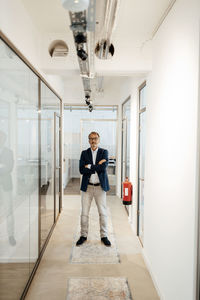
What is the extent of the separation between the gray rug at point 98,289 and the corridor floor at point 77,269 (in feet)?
0.08

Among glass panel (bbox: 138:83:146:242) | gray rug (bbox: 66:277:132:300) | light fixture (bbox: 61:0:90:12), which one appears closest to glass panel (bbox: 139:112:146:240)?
glass panel (bbox: 138:83:146:242)

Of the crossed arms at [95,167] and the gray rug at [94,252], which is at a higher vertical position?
the crossed arms at [95,167]

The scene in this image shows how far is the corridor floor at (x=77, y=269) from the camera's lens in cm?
259

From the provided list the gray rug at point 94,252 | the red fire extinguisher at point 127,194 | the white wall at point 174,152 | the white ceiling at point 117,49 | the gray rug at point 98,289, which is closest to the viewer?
the white wall at point 174,152

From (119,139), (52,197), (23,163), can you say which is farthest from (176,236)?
(119,139)

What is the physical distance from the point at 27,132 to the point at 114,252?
2.21m

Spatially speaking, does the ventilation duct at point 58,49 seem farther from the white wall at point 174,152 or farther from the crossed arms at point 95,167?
the crossed arms at point 95,167

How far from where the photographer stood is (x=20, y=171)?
7.63 ft

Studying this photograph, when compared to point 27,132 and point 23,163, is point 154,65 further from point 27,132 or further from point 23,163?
point 23,163

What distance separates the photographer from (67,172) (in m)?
7.73

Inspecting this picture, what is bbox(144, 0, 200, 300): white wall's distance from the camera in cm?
179

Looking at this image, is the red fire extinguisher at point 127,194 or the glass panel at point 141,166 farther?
the red fire extinguisher at point 127,194

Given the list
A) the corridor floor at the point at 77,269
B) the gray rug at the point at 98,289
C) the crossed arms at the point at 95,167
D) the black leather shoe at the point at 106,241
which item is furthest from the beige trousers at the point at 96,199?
the gray rug at the point at 98,289

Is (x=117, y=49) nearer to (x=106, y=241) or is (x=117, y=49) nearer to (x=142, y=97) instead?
(x=142, y=97)
